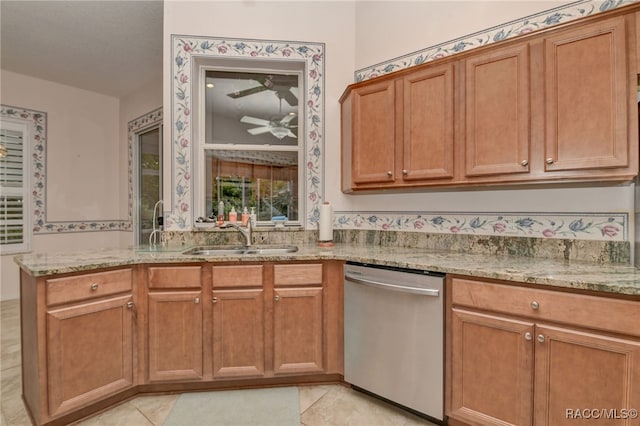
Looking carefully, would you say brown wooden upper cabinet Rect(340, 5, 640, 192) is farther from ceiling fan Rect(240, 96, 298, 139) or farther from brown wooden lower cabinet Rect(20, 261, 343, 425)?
brown wooden lower cabinet Rect(20, 261, 343, 425)

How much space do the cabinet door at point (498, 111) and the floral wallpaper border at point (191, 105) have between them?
3.88ft

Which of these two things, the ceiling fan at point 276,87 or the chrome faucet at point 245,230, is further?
the ceiling fan at point 276,87

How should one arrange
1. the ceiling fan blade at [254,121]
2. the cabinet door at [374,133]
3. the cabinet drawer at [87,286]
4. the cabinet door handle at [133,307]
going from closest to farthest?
1. the cabinet drawer at [87,286]
2. the cabinet door handle at [133,307]
3. the cabinet door at [374,133]
4. the ceiling fan blade at [254,121]

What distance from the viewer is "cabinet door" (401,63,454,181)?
6.18 feet

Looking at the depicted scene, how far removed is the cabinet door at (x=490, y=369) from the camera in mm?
1381

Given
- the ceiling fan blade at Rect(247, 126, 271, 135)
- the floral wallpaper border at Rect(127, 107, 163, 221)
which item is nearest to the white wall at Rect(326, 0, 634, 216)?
the ceiling fan blade at Rect(247, 126, 271, 135)

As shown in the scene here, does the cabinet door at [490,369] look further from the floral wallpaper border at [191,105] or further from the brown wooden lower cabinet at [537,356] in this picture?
the floral wallpaper border at [191,105]

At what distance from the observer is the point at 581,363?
1260 millimetres

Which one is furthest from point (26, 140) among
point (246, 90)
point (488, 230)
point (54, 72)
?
point (488, 230)

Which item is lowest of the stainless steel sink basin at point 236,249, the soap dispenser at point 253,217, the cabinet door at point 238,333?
the cabinet door at point 238,333

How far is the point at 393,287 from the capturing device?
1690mm

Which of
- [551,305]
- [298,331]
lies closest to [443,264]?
[551,305]

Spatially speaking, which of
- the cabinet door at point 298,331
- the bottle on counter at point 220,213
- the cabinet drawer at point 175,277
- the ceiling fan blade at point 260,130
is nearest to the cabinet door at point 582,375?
the cabinet door at point 298,331

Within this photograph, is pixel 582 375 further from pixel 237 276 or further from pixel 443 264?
pixel 237 276
